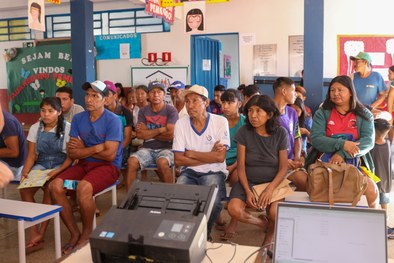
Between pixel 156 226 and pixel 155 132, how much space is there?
315cm

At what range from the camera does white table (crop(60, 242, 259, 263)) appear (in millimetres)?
1683

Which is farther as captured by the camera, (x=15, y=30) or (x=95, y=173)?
(x=15, y=30)

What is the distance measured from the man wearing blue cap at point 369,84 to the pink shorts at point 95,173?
3.90m

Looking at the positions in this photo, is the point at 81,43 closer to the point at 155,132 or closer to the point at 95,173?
the point at 155,132

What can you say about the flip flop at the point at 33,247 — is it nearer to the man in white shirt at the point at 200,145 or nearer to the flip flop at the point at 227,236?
the man in white shirt at the point at 200,145

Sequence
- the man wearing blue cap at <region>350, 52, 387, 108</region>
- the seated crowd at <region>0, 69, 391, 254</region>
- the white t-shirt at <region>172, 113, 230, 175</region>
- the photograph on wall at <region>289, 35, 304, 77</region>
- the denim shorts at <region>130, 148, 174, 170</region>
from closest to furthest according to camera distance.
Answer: the seated crowd at <region>0, 69, 391, 254</region> < the white t-shirt at <region>172, 113, 230, 175</region> < the denim shorts at <region>130, 148, 174, 170</region> < the man wearing blue cap at <region>350, 52, 387, 108</region> < the photograph on wall at <region>289, 35, 304, 77</region>

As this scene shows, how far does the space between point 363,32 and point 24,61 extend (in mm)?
7241

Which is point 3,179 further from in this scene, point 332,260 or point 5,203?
point 5,203

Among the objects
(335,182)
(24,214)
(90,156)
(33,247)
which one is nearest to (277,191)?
(335,182)

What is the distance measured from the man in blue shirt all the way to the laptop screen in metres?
2.30

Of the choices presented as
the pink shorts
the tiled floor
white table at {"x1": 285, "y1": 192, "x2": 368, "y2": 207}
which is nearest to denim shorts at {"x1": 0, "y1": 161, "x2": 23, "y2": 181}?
the tiled floor

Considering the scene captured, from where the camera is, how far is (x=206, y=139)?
11.6ft

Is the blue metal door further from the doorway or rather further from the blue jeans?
the blue jeans

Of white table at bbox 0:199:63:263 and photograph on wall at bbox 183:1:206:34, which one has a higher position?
photograph on wall at bbox 183:1:206:34
